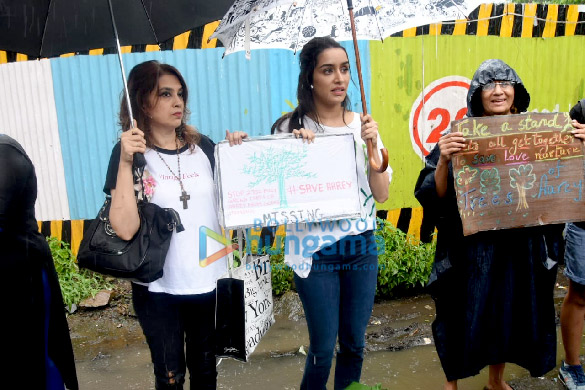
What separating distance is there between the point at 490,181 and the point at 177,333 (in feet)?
5.85

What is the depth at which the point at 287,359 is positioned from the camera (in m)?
3.80

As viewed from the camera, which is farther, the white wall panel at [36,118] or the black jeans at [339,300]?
the white wall panel at [36,118]

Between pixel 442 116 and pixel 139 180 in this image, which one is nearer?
pixel 139 180

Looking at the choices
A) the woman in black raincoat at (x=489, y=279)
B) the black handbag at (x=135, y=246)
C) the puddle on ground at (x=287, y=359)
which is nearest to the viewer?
the black handbag at (x=135, y=246)

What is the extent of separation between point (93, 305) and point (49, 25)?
294 cm

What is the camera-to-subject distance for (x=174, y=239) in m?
2.36

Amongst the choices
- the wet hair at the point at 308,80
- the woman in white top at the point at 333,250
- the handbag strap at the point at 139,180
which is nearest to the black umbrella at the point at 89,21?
the wet hair at the point at 308,80

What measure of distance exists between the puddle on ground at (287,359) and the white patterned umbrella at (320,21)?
7.69ft

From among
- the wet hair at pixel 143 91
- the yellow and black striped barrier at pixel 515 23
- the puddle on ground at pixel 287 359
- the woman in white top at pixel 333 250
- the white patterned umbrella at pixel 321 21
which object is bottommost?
the puddle on ground at pixel 287 359

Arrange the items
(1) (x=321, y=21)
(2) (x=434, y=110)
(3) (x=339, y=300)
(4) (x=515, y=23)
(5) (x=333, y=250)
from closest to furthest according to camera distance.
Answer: (5) (x=333, y=250) → (3) (x=339, y=300) → (1) (x=321, y=21) → (2) (x=434, y=110) → (4) (x=515, y=23)

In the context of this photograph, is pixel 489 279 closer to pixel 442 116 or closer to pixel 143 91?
pixel 143 91

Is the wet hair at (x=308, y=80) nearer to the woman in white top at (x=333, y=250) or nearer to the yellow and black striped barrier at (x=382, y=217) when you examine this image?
the woman in white top at (x=333, y=250)

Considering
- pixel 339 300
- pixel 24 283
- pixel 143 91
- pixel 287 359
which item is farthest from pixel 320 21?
pixel 287 359

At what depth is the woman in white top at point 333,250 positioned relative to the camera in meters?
2.46
